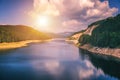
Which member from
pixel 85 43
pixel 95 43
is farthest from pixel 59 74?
pixel 85 43

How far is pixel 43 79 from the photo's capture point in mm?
64688

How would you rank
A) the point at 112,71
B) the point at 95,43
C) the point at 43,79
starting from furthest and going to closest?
the point at 95,43 < the point at 112,71 < the point at 43,79

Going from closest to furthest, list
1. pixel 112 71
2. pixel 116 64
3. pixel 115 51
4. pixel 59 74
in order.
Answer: pixel 59 74 → pixel 112 71 → pixel 116 64 → pixel 115 51

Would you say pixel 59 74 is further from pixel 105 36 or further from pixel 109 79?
pixel 105 36

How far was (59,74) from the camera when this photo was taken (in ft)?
236

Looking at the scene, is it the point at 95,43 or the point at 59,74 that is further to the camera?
the point at 95,43

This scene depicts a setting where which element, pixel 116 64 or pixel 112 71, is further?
pixel 116 64

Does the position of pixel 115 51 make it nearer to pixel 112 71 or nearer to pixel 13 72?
pixel 112 71

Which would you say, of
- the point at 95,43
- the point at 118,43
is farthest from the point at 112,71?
the point at 95,43

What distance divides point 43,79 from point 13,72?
51.0 ft

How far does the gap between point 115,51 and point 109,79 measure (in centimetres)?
5519

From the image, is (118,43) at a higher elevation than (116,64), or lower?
higher

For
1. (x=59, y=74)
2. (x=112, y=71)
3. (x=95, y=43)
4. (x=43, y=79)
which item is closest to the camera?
(x=43, y=79)

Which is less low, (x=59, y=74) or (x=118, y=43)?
(x=118, y=43)
